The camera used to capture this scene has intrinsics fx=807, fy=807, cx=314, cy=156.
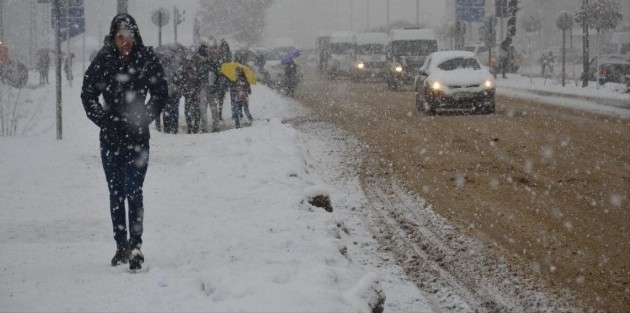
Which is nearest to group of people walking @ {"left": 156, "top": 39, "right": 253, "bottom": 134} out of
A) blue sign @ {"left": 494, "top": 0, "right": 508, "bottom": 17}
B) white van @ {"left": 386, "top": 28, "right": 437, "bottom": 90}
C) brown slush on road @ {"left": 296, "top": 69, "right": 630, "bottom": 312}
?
brown slush on road @ {"left": 296, "top": 69, "right": 630, "bottom": 312}

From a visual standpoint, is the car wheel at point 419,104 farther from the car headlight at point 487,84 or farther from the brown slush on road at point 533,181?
the car headlight at point 487,84

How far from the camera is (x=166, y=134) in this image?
16.2 metres

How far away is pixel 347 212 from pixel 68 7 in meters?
9.73

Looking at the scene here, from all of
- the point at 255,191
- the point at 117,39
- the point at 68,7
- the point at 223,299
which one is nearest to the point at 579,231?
the point at 255,191

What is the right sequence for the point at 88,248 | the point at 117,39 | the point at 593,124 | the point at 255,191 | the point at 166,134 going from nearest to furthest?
the point at 117,39 < the point at 88,248 < the point at 255,191 < the point at 166,134 < the point at 593,124

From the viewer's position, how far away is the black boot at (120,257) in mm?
6199

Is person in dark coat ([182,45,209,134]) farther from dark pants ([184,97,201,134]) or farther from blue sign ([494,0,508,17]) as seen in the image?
blue sign ([494,0,508,17])

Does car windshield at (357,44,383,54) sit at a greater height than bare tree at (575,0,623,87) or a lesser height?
lesser

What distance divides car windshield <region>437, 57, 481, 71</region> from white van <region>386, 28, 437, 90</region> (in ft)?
41.6

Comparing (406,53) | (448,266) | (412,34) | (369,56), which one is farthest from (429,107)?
(369,56)

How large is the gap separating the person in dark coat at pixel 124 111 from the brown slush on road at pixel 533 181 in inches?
125

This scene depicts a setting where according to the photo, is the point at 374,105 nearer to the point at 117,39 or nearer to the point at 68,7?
the point at 68,7

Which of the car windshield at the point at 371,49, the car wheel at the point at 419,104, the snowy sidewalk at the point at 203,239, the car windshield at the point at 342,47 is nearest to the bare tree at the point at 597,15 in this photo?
the car wheel at the point at 419,104

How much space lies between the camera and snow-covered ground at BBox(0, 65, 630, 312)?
5176 millimetres
